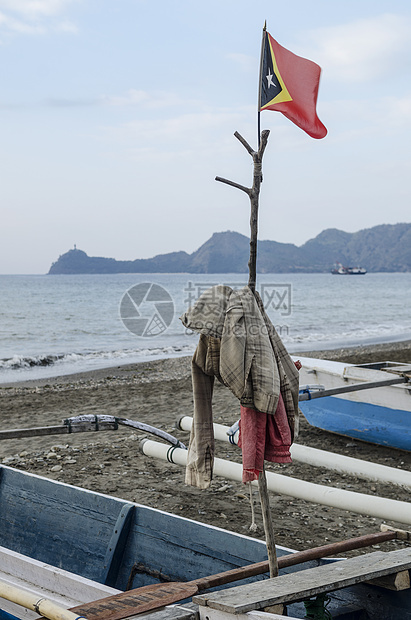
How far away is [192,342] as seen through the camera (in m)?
27.3

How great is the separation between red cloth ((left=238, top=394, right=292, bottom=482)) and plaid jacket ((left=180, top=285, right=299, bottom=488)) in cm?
8

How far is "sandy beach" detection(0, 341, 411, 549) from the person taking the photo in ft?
19.6

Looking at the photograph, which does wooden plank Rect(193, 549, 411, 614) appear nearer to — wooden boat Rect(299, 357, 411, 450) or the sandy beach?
the sandy beach

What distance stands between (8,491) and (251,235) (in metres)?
3.30

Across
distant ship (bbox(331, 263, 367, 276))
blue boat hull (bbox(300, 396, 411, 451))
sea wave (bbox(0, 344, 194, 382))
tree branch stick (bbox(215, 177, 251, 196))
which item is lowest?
sea wave (bbox(0, 344, 194, 382))

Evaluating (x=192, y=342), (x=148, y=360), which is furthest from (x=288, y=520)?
(x=192, y=342)

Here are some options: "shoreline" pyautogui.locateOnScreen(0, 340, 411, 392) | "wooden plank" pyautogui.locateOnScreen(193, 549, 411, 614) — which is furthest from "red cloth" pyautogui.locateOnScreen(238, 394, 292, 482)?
"shoreline" pyautogui.locateOnScreen(0, 340, 411, 392)

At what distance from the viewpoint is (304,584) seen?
2.63 metres

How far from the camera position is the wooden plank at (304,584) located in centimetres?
246

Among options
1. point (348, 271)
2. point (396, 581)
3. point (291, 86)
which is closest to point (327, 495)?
point (396, 581)

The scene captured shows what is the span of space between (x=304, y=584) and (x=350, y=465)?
103 inches

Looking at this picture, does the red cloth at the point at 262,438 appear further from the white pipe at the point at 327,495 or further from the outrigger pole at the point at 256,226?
the white pipe at the point at 327,495

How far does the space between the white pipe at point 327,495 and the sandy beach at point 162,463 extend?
45.8 inches

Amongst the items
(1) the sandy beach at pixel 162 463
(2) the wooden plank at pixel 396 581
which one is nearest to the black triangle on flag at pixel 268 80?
(2) the wooden plank at pixel 396 581
